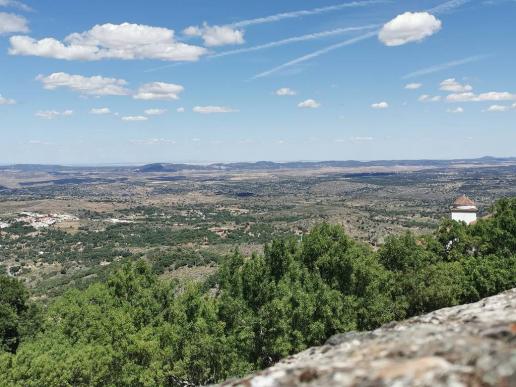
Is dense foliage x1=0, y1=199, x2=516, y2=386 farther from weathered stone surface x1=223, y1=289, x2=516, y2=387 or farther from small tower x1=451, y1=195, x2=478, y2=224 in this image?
small tower x1=451, y1=195, x2=478, y2=224

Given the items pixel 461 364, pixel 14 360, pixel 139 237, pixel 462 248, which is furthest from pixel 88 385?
pixel 139 237

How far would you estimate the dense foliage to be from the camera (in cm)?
2873

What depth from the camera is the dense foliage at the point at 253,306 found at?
28.7 m

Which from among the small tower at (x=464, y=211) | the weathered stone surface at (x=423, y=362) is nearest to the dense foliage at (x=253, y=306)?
the weathered stone surface at (x=423, y=362)

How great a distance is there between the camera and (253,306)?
34.8 metres

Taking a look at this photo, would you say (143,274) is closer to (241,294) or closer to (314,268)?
(241,294)

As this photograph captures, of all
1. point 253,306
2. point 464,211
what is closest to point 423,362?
point 253,306

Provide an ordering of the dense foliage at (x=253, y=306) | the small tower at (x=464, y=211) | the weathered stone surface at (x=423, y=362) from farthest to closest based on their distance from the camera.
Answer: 1. the small tower at (x=464, y=211)
2. the dense foliage at (x=253, y=306)
3. the weathered stone surface at (x=423, y=362)

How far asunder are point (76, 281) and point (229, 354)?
289 feet

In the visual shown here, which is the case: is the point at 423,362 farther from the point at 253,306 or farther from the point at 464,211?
the point at 464,211

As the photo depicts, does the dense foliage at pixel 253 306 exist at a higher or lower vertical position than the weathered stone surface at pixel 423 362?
lower

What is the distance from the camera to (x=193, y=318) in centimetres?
3419

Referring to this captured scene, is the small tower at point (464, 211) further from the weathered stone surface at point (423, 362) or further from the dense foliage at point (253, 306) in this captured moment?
the weathered stone surface at point (423, 362)

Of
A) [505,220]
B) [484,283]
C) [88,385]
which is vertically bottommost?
[88,385]
